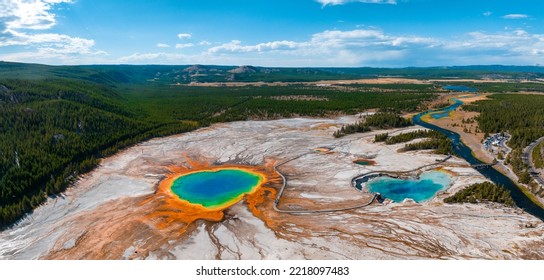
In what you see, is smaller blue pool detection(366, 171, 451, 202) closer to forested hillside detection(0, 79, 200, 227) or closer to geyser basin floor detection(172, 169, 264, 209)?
geyser basin floor detection(172, 169, 264, 209)

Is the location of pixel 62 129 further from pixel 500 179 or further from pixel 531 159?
pixel 531 159

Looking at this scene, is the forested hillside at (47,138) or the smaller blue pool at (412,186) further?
the forested hillside at (47,138)

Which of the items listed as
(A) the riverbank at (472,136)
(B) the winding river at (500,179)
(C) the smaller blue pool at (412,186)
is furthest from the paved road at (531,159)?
(C) the smaller blue pool at (412,186)

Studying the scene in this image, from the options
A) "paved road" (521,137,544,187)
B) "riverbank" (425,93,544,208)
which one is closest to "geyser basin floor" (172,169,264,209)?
"riverbank" (425,93,544,208)

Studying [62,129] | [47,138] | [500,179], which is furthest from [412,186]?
[62,129]

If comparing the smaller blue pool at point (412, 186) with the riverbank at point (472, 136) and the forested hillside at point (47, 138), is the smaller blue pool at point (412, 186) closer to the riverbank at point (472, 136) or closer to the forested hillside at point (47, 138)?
the riverbank at point (472, 136)

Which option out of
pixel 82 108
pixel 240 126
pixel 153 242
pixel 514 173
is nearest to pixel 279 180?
pixel 153 242
